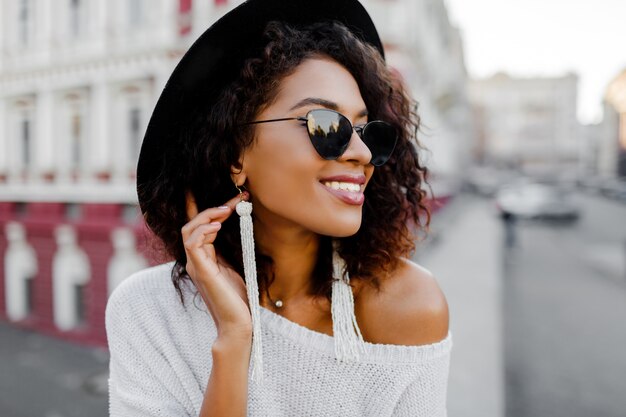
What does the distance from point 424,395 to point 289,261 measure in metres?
0.52

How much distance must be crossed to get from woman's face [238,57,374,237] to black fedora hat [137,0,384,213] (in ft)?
0.57

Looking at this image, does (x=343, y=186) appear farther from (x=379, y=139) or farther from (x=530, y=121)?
(x=530, y=121)

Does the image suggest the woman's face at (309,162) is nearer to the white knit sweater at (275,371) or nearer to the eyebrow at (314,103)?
the eyebrow at (314,103)

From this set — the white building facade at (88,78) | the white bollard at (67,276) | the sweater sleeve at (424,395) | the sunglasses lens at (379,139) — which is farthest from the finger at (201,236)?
the white bollard at (67,276)

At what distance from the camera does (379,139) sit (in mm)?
1324

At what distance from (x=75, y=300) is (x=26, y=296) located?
1.71m

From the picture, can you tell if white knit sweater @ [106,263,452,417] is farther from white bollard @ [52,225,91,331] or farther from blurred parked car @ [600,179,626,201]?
blurred parked car @ [600,179,626,201]

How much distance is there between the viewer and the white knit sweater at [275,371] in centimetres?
123

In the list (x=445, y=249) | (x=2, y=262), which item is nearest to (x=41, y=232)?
(x=2, y=262)

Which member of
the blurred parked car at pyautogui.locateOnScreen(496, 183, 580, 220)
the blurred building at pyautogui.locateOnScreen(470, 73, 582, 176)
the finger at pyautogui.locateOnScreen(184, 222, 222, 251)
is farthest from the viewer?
the blurred building at pyautogui.locateOnScreen(470, 73, 582, 176)

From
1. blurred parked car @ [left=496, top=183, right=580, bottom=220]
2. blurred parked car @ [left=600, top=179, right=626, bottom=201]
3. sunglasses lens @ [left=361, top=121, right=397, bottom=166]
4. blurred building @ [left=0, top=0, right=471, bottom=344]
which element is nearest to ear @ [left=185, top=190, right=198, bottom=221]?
sunglasses lens @ [left=361, top=121, right=397, bottom=166]

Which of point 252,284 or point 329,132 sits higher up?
point 329,132

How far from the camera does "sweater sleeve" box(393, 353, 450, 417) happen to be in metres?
1.22

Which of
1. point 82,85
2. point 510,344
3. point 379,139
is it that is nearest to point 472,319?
point 510,344
